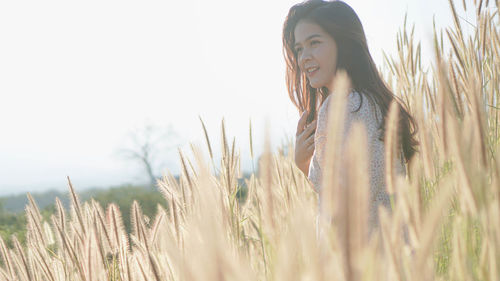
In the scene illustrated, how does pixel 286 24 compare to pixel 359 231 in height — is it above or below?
above

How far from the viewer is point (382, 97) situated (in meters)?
1.57

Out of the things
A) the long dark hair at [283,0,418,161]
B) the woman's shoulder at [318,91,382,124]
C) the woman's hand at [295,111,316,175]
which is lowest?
the woman's hand at [295,111,316,175]

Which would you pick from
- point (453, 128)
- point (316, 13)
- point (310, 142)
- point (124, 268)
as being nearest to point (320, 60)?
point (316, 13)

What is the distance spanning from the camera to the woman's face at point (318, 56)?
1634 mm

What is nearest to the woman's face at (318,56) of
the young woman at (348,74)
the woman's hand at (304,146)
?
the young woman at (348,74)

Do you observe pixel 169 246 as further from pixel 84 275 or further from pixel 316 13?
pixel 316 13

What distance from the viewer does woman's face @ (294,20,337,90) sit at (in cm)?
163

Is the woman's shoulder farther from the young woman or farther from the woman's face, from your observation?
the woman's face

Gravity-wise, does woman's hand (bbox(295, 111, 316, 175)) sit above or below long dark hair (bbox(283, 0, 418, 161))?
below

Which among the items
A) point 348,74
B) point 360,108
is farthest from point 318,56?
point 360,108

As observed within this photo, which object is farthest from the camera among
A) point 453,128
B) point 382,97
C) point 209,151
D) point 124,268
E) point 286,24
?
point 286,24

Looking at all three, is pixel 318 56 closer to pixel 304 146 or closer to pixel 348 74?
pixel 348 74

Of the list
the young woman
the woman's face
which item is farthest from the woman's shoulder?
the woman's face

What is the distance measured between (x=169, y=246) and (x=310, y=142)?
1364mm
